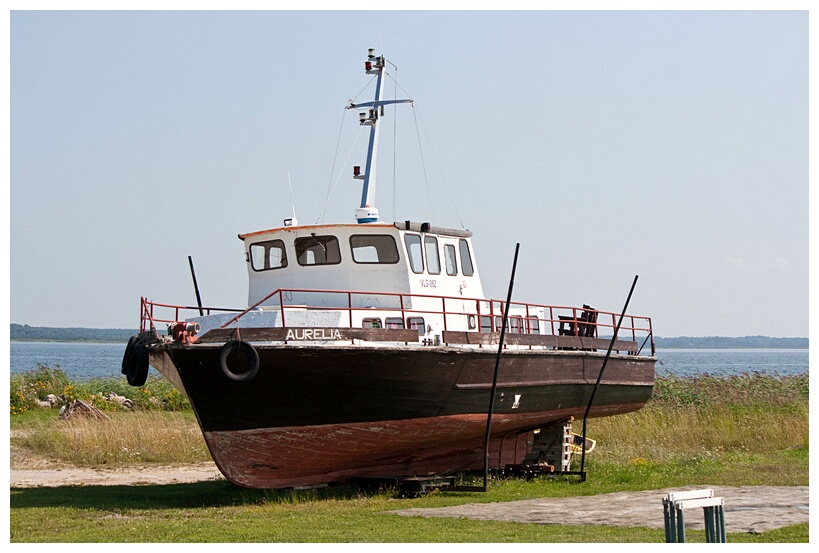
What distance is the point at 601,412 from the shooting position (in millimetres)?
16672

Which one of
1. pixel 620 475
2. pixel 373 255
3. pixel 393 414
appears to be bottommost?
pixel 620 475

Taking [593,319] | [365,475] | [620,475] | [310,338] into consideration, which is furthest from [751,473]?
[310,338]

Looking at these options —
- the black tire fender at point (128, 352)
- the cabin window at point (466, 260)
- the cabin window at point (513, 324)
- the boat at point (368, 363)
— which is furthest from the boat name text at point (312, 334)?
the cabin window at point (513, 324)

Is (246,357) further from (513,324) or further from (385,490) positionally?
(513,324)

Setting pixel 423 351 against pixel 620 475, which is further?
pixel 620 475

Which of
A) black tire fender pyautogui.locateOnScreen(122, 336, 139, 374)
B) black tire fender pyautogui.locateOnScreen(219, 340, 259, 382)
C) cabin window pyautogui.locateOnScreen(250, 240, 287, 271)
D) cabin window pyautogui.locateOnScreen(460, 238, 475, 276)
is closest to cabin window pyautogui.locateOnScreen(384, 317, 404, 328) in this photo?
black tire fender pyautogui.locateOnScreen(219, 340, 259, 382)

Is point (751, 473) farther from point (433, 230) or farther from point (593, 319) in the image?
point (433, 230)

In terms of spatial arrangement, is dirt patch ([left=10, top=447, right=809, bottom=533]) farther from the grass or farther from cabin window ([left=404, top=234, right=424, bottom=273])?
cabin window ([left=404, top=234, right=424, bottom=273])

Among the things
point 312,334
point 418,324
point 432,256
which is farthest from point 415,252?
point 312,334

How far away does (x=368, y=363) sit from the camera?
1178 cm

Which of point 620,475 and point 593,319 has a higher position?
point 593,319

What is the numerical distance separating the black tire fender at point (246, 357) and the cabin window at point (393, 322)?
2.10m

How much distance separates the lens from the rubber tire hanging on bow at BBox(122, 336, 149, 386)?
39.8ft

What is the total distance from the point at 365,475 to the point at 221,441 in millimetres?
2113
